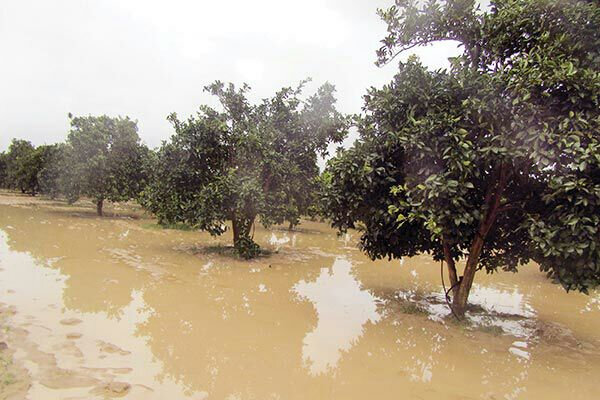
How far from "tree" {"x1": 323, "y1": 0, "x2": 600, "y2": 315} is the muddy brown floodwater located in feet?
5.80

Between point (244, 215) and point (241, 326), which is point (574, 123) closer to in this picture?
point (241, 326)

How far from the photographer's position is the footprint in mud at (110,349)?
250 inches

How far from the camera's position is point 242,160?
51.1 feet

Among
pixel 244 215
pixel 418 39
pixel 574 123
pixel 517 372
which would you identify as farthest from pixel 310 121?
pixel 517 372

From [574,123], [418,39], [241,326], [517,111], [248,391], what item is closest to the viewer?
[248,391]

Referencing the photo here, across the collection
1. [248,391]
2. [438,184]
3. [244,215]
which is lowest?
[248,391]

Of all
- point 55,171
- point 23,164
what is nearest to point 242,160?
point 55,171

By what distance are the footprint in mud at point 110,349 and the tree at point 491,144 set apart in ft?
17.4

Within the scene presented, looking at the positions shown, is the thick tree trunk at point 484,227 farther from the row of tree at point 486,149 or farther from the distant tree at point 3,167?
the distant tree at point 3,167

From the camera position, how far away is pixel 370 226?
9.54 meters

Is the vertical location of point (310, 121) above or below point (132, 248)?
above

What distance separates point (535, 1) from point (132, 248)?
16.3 metres

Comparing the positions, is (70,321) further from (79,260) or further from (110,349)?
(79,260)

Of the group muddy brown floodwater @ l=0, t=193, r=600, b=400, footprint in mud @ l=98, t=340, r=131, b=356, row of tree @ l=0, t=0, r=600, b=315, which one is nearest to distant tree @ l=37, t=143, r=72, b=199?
muddy brown floodwater @ l=0, t=193, r=600, b=400
